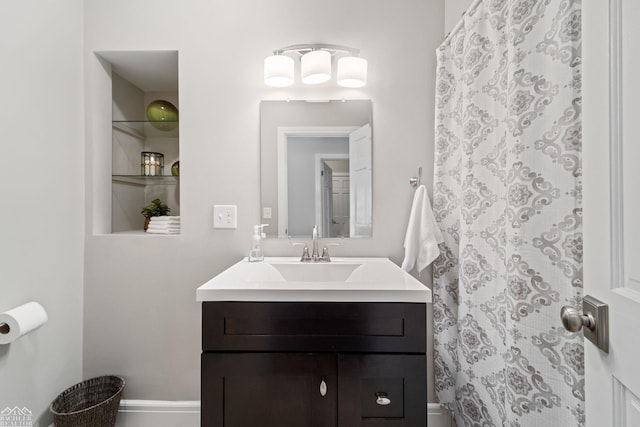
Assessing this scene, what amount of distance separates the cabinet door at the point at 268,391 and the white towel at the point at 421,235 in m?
0.66

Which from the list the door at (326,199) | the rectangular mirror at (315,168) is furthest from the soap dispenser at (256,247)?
the door at (326,199)

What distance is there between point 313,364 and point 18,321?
1.11 metres

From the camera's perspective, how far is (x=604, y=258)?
572 mm

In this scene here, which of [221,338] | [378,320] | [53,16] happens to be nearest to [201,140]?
[53,16]

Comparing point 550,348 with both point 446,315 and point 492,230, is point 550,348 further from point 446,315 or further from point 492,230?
point 446,315

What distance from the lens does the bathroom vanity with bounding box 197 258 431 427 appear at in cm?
104

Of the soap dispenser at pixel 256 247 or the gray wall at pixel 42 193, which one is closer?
the gray wall at pixel 42 193

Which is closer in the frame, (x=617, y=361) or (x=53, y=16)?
(x=617, y=361)

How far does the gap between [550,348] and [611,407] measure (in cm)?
31

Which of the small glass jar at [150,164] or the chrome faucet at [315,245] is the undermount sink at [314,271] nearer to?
the chrome faucet at [315,245]

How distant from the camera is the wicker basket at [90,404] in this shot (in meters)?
1.33

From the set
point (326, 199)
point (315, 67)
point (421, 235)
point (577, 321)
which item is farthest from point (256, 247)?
point (577, 321)

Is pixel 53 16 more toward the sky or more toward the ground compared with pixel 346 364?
more toward the sky

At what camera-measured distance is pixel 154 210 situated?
1800 mm
